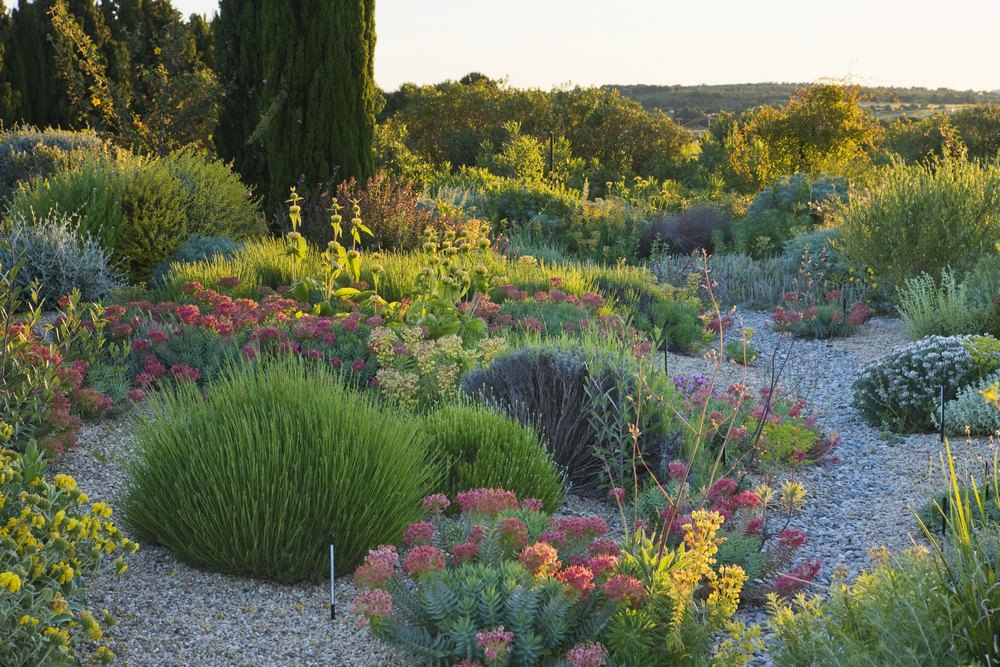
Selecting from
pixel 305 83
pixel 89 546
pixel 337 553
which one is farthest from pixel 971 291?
pixel 305 83

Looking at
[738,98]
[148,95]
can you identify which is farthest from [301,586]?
[738,98]

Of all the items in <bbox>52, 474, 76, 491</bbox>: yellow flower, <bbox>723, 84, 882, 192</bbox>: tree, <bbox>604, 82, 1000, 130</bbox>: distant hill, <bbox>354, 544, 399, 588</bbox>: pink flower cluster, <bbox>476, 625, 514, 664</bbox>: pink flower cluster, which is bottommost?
<bbox>476, 625, 514, 664</bbox>: pink flower cluster

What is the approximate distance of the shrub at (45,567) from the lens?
3008mm

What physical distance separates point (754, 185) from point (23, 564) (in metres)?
18.5

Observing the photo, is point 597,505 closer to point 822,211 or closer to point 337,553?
point 337,553

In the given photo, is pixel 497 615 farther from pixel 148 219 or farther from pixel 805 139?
pixel 805 139

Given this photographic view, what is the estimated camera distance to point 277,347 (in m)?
6.12

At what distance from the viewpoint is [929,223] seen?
940 centimetres

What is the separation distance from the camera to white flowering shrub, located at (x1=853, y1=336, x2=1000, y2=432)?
21.0 ft

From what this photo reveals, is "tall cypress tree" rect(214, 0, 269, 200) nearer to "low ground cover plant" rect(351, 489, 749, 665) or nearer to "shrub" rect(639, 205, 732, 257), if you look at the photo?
"shrub" rect(639, 205, 732, 257)

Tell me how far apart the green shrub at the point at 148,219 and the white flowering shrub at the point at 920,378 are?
284 inches

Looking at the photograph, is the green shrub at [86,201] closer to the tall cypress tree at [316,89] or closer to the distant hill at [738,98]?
the tall cypress tree at [316,89]

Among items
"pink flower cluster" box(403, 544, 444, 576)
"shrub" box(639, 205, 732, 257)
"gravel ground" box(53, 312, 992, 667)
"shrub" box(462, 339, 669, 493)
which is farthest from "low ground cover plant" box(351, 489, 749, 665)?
"shrub" box(639, 205, 732, 257)

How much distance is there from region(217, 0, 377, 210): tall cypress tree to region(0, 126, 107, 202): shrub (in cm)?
225
